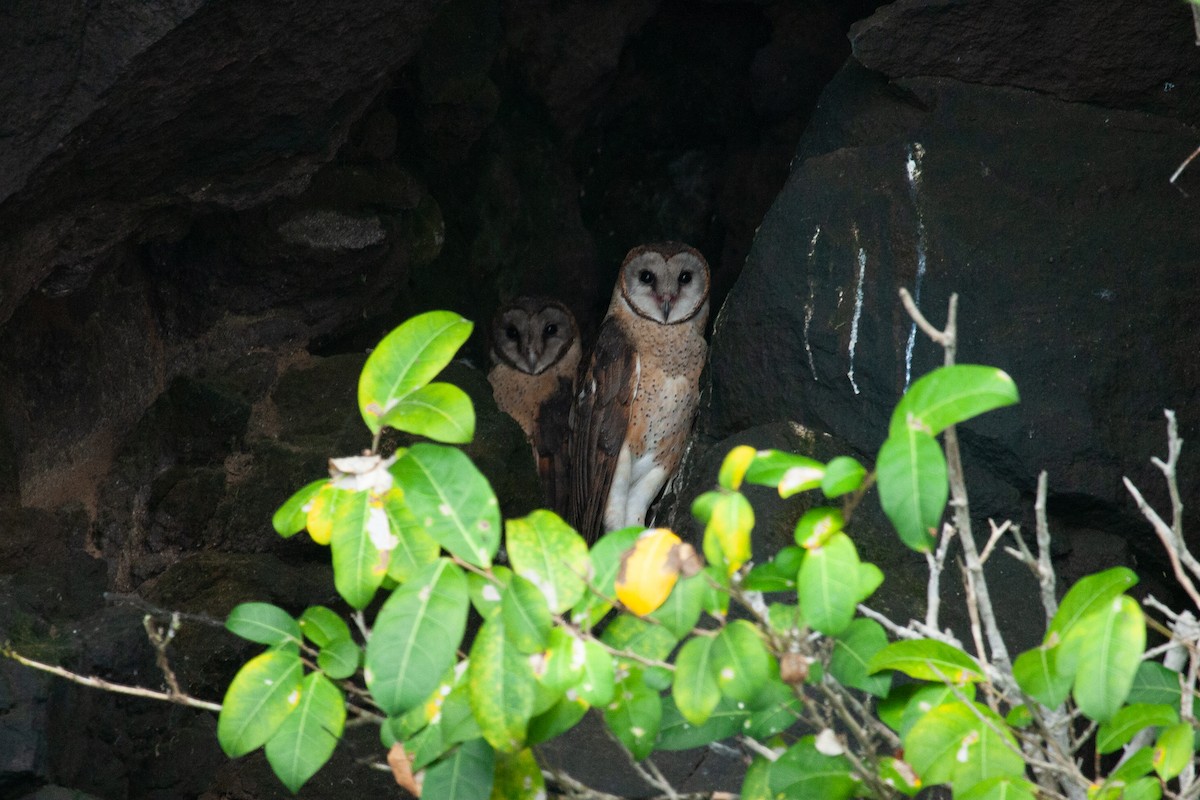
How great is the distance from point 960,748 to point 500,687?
647 mm

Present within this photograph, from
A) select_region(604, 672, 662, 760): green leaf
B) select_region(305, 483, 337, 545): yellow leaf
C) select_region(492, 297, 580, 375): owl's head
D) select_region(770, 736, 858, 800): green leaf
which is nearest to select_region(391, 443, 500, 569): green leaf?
select_region(305, 483, 337, 545): yellow leaf

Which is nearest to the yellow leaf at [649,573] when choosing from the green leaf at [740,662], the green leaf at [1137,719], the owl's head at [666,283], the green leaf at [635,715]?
the green leaf at [740,662]

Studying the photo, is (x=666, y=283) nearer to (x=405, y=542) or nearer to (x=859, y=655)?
(x=859, y=655)

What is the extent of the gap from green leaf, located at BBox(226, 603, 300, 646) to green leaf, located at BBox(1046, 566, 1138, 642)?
111 cm

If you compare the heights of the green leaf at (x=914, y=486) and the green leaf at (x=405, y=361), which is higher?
the green leaf at (x=405, y=361)

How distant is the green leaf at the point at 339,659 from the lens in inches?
75.7

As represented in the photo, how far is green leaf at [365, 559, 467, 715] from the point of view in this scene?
1.62 meters

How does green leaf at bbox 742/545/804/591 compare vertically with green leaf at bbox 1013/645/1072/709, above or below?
above

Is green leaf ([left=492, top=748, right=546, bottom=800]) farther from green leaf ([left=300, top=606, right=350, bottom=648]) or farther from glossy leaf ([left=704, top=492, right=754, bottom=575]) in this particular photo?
glossy leaf ([left=704, top=492, right=754, bottom=575])

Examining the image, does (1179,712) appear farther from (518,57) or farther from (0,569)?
(518,57)

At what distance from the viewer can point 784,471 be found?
172 centimetres

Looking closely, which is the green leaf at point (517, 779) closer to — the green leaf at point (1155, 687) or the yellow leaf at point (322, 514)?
the yellow leaf at point (322, 514)

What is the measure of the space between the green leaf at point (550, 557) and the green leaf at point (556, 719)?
163 millimetres

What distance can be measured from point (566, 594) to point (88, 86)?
1826 millimetres
